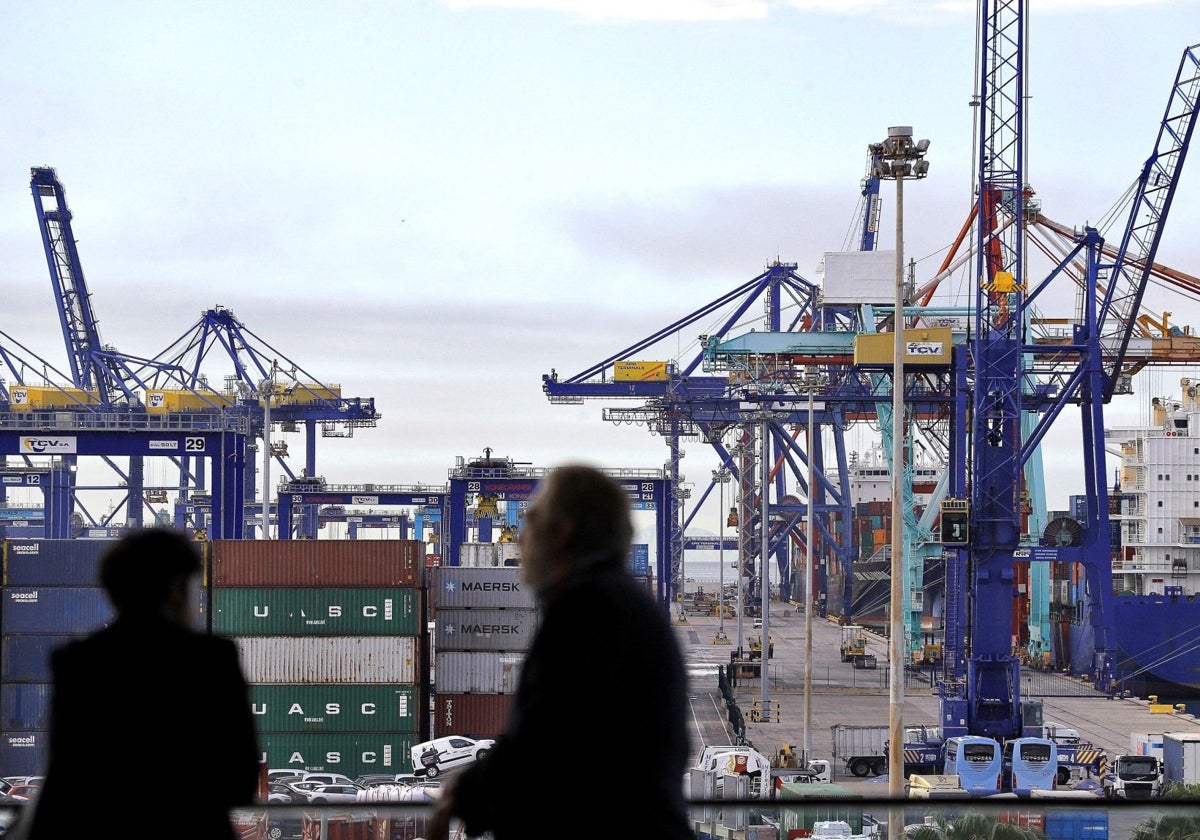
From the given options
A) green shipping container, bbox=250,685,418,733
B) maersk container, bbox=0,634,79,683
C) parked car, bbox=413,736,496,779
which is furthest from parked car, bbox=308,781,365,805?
maersk container, bbox=0,634,79,683

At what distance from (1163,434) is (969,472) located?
31131 millimetres

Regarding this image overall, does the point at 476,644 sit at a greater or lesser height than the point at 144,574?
lesser

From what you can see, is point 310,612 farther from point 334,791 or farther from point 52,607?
point 334,791

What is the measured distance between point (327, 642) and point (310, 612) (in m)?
0.68

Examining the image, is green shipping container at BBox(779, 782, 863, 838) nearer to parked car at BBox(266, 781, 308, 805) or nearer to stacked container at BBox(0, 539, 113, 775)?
parked car at BBox(266, 781, 308, 805)

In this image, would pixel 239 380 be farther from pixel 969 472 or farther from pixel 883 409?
pixel 969 472

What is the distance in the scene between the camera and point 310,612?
1053 inches

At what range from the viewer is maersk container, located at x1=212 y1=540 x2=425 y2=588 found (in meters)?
26.9

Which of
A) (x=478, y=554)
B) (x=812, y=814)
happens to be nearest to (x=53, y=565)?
(x=478, y=554)

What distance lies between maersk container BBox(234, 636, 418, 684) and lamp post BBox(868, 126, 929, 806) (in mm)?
9342

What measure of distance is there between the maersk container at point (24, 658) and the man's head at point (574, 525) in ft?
82.0

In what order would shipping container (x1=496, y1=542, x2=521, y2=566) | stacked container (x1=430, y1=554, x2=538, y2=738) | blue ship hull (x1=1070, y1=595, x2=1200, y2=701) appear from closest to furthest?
stacked container (x1=430, y1=554, x2=538, y2=738)
shipping container (x1=496, y1=542, x2=521, y2=566)
blue ship hull (x1=1070, y1=595, x2=1200, y2=701)

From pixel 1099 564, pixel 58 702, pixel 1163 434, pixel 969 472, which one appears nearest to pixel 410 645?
pixel 969 472

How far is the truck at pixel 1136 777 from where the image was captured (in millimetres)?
27156
